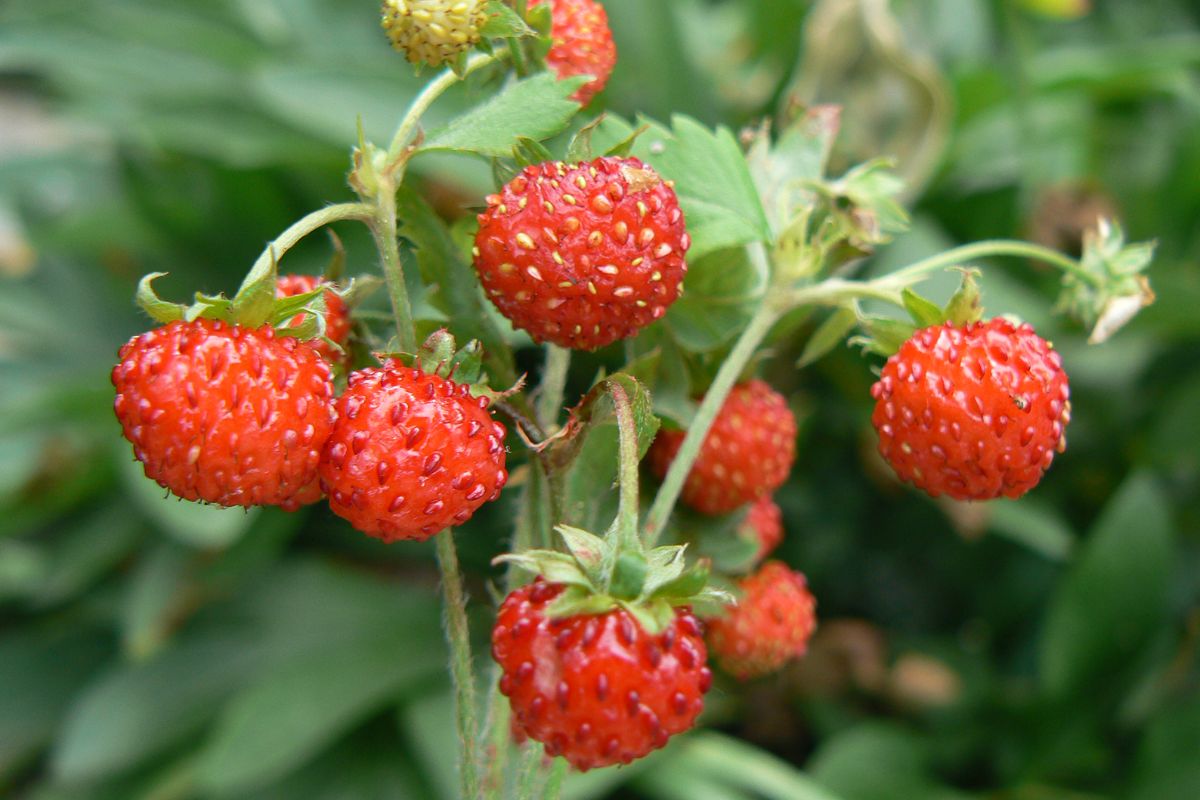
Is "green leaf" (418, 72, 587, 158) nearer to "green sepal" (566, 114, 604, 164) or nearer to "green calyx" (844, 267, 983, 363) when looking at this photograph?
"green sepal" (566, 114, 604, 164)

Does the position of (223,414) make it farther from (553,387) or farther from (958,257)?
(958,257)

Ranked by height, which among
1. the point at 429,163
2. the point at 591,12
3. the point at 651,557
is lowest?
the point at 429,163

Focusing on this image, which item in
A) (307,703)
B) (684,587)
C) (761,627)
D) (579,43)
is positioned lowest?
(307,703)

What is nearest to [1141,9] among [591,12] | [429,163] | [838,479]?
[838,479]

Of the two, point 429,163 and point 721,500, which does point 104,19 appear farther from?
point 721,500

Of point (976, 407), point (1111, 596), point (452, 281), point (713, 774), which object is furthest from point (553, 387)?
point (1111, 596)

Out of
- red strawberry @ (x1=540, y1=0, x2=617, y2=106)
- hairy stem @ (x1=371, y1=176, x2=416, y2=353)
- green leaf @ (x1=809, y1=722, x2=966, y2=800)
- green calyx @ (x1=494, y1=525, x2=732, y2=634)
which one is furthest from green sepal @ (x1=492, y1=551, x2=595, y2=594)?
green leaf @ (x1=809, y1=722, x2=966, y2=800)

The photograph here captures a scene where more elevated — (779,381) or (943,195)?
(943,195)
